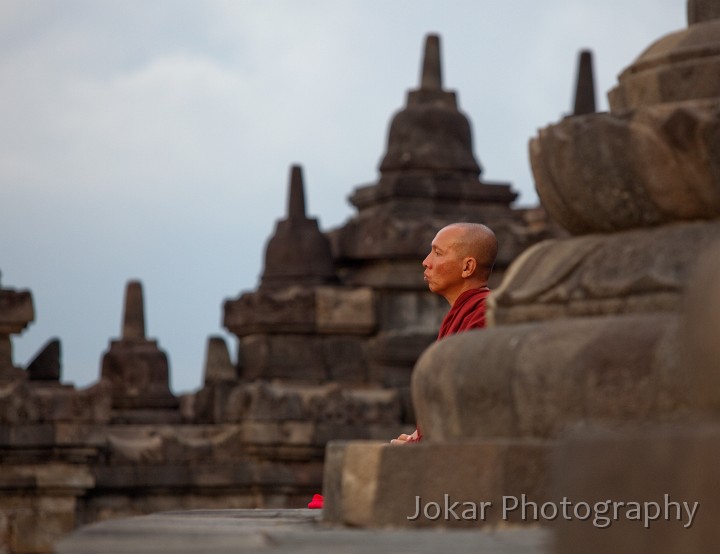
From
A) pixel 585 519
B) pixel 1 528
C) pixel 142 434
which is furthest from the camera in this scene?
pixel 142 434

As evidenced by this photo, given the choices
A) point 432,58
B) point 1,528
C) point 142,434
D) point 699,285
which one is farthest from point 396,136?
point 699,285

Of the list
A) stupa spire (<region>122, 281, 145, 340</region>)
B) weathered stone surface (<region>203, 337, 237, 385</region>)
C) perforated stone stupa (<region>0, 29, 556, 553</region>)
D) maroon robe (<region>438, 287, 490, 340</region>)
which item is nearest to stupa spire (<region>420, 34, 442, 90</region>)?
perforated stone stupa (<region>0, 29, 556, 553</region>)

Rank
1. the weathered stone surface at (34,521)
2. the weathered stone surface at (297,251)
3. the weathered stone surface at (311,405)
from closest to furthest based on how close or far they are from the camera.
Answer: the weathered stone surface at (34,521)
the weathered stone surface at (311,405)
the weathered stone surface at (297,251)

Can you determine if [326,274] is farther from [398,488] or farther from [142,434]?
[398,488]

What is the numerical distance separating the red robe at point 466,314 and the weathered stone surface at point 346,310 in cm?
1289

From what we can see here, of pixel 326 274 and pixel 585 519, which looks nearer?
pixel 585 519

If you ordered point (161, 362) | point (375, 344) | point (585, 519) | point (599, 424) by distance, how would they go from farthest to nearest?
point (161, 362) → point (375, 344) → point (599, 424) → point (585, 519)

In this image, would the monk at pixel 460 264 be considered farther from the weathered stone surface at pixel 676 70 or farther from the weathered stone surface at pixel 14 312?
the weathered stone surface at pixel 14 312

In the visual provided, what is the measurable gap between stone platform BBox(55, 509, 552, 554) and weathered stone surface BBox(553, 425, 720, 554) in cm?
20

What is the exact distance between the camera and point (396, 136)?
21.3 metres

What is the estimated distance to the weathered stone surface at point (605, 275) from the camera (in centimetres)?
546

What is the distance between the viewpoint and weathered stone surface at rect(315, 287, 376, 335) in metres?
20.1

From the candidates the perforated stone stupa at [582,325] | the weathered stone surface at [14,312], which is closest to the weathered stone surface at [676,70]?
the perforated stone stupa at [582,325]

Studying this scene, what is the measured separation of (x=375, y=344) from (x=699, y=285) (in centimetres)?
1583
